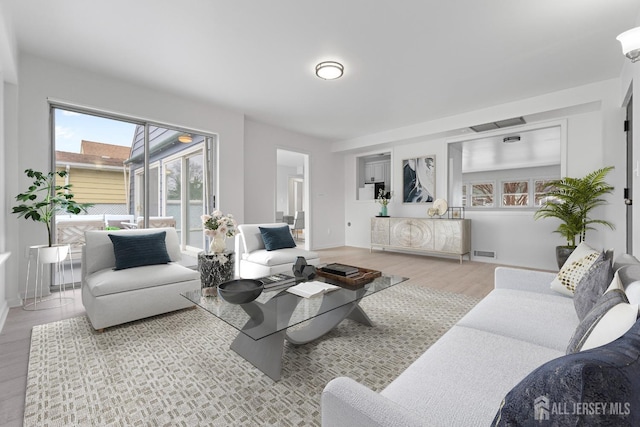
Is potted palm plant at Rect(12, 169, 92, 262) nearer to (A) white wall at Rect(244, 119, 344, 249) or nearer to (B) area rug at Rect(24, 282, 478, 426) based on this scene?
(B) area rug at Rect(24, 282, 478, 426)

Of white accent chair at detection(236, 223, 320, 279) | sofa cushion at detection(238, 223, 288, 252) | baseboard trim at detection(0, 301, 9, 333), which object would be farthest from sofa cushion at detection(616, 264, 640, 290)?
baseboard trim at detection(0, 301, 9, 333)

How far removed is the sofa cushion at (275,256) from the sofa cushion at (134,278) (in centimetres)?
93

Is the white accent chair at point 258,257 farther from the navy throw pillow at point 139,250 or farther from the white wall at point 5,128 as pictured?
the white wall at point 5,128

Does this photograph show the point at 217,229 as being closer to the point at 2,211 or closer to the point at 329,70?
the point at 2,211

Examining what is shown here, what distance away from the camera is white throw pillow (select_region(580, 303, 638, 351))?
71 cm

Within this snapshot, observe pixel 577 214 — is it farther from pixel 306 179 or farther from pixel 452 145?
pixel 306 179

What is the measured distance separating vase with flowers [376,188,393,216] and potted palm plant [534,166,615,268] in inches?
114

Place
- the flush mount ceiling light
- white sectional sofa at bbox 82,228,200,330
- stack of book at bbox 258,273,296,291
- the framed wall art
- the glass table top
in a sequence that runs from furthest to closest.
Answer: the framed wall art
the flush mount ceiling light
white sectional sofa at bbox 82,228,200,330
stack of book at bbox 258,273,296,291
the glass table top

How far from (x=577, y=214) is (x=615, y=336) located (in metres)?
4.41

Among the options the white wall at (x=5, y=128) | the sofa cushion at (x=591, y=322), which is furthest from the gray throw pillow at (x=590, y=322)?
the white wall at (x=5, y=128)

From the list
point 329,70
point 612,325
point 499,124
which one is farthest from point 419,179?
point 612,325

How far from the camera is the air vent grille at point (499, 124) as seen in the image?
4630 mm

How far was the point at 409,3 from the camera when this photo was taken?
2381mm

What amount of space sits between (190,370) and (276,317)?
691 millimetres
